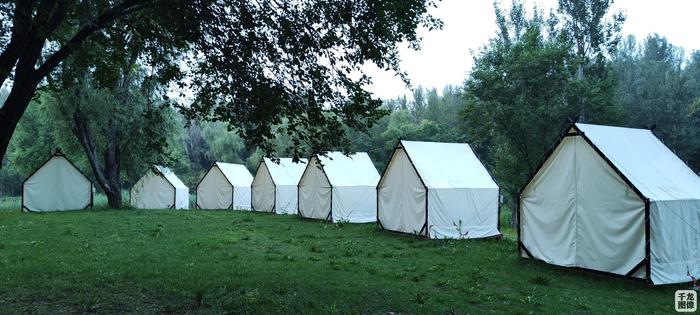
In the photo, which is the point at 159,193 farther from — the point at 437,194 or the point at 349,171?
the point at 437,194

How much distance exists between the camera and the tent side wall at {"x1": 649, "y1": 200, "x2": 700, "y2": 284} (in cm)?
871

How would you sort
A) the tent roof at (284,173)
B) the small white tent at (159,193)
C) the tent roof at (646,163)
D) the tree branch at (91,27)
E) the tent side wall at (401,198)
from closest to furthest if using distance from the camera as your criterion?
the tree branch at (91,27) < the tent roof at (646,163) < the tent side wall at (401,198) < the tent roof at (284,173) < the small white tent at (159,193)

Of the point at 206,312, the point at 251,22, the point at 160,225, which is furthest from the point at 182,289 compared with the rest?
the point at 160,225

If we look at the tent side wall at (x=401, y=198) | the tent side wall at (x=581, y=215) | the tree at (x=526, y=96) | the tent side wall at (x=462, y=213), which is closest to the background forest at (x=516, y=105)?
the tree at (x=526, y=96)

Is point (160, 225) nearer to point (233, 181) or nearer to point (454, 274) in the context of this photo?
point (454, 274)

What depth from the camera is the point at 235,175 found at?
3148 centimetres

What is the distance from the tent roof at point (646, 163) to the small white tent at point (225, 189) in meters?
23.5

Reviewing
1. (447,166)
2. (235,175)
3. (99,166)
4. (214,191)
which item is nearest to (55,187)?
(99,166)

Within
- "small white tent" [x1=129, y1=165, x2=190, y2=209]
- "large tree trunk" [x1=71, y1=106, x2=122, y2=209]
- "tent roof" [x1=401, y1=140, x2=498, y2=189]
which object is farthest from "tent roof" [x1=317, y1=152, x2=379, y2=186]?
"small white tent" [x1=129, y1=165, x2=190, y2=209]

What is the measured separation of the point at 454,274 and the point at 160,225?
11.6 m

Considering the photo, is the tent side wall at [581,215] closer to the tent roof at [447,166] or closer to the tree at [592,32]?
the tent roof at [447,166]

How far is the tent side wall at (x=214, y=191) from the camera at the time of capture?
1216 inches

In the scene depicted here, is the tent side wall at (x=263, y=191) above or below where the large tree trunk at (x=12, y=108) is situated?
below

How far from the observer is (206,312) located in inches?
245
